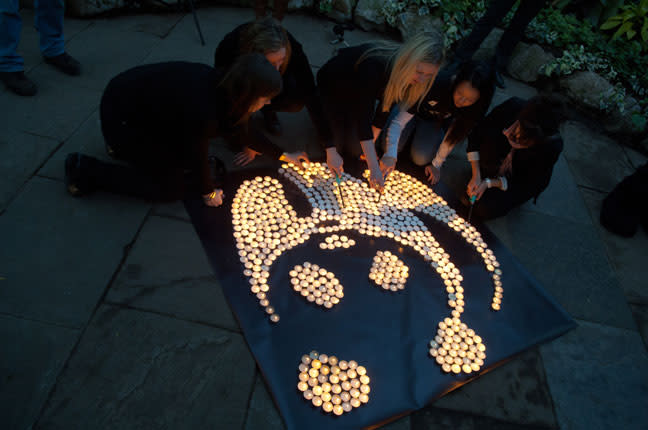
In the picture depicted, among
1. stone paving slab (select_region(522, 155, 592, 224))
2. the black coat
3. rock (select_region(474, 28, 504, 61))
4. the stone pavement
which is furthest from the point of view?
rock (select_region(474, 28, 504, 61))

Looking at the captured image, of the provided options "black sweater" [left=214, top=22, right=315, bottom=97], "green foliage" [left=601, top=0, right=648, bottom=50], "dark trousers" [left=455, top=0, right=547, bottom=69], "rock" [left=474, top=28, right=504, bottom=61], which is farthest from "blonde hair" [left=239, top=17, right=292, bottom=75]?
"green foliage" [left=601, top=0, right=648, bottom=50]

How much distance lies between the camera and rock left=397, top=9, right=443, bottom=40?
4.35 m

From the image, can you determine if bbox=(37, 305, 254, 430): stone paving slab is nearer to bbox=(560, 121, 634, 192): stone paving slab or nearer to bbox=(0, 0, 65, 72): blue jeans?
bbox=(0, 0, 65, 72): blue jeans

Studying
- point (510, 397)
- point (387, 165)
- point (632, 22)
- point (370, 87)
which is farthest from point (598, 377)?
point (632, 22)

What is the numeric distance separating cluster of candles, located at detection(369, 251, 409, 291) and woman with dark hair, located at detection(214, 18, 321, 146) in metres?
1.00

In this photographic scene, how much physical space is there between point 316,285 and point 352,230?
1.57 feet

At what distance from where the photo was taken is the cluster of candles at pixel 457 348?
6.00 feet

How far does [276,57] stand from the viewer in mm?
1995

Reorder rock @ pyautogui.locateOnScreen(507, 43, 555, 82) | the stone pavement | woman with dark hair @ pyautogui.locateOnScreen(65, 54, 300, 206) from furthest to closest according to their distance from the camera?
rock @ pyautogui.locateOnScreen(507, 43, 555, 82) → woman with dark hair @ pyautogui.locateOnScreen(65, 54, 300, 206) → the stone pavement

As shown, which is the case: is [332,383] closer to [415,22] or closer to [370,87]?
[370,87]

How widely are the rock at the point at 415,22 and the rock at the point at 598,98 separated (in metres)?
1.53

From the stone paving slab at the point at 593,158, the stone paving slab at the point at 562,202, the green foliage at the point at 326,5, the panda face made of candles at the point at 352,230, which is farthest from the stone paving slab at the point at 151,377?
the green foliage at the point at 326,5

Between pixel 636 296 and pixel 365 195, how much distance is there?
1.86m

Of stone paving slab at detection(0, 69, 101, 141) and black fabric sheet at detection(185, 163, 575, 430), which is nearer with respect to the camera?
black fabric sheet at detection(185, 163, 575, 430)
